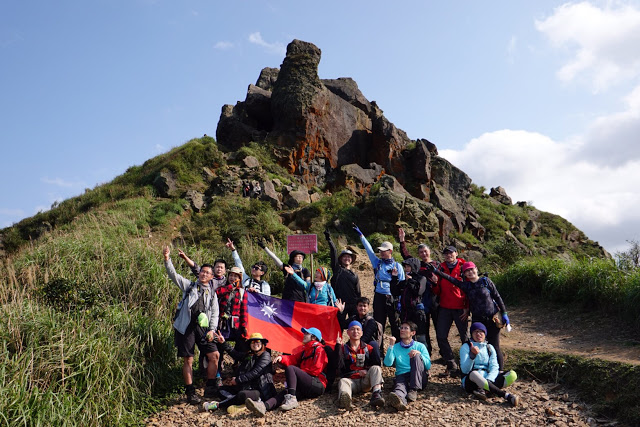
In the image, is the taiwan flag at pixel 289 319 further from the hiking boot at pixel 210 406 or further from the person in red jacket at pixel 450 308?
the person in red jacket at pixel 450 308

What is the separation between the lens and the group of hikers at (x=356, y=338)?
5.96m

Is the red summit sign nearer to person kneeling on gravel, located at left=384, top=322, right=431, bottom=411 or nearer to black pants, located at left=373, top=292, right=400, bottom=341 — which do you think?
black pants, located at left=373, top=292, right=400, bottom=341

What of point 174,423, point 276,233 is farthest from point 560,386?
point 276,233

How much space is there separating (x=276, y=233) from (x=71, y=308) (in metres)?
11.0

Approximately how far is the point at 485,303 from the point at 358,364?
6.70ft

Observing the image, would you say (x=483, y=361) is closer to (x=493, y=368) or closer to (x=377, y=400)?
(x=493, y=368)

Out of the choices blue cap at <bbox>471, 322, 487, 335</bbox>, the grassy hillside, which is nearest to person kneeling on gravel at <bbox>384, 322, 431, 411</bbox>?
blue cap at <bbox>471, 322, 487, 335</bbox>

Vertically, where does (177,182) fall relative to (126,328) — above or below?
above

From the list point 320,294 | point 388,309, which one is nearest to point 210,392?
point 320,294

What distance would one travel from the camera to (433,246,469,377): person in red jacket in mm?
6785

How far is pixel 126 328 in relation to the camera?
656cm

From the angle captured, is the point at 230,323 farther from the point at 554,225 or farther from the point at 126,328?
the point at 554,225

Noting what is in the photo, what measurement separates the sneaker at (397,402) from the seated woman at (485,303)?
5.31 feet

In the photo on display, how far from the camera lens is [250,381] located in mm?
6125
